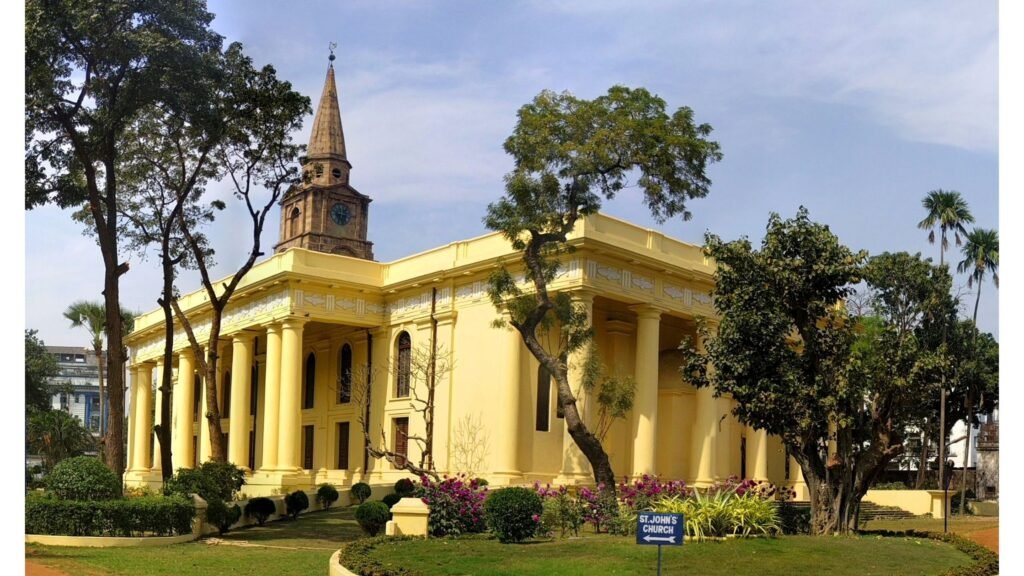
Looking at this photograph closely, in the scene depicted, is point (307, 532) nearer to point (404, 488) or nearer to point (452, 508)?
point (404, 488)

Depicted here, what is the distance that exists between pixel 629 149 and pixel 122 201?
14819 mm

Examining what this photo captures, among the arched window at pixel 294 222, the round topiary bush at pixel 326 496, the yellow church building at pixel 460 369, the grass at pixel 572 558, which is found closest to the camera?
the grass at pixel 572 558

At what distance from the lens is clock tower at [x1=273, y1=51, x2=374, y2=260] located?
174 feet

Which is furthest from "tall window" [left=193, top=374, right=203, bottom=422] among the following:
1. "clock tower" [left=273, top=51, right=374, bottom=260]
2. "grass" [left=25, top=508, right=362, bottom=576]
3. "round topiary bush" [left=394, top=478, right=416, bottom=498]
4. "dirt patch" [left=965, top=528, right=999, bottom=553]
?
"dirt patch" [left=965, top=528, right=999, bottom=553]

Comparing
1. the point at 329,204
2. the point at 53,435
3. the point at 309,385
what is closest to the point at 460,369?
the point at 309,385

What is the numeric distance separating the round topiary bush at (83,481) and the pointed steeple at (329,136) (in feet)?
104

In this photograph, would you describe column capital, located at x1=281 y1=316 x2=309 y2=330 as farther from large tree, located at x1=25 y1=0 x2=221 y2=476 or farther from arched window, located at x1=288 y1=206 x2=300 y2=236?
arched window, located at x1=288 y1=206 x2=300 y2=236

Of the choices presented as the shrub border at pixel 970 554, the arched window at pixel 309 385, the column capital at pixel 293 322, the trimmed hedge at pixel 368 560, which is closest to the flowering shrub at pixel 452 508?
the trimmed hedge at pixel 368 560

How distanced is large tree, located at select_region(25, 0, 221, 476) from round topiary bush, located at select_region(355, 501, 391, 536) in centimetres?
588

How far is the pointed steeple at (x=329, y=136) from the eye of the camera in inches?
2057

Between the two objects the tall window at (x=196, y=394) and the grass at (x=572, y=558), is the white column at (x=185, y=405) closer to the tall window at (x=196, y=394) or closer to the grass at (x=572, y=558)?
the tall window at (x=196, y=394)

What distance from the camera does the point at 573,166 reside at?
25828 mm
